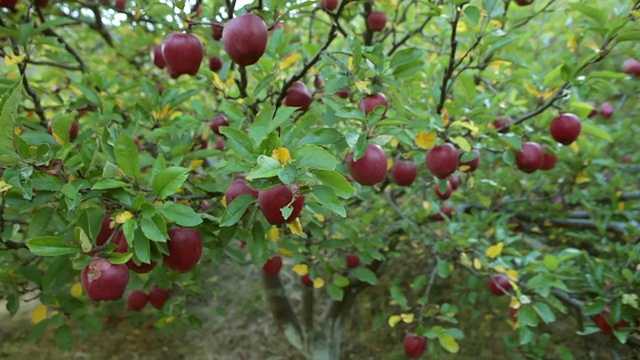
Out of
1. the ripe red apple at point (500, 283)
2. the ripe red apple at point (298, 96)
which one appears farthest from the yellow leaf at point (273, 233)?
the ripe red apple at point (500, 283)

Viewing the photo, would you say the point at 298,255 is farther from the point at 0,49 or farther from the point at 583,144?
the point at 583,144

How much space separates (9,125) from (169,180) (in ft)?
1.01

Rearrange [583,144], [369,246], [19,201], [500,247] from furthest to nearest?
1. [583,144]
2. [369,246]
3. [500,247]
4. [19,201]

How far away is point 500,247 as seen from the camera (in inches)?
73.0

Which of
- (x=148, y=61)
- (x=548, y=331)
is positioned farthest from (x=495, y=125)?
(x=148, y=61)

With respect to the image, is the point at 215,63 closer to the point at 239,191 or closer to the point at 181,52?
the point at 181,52

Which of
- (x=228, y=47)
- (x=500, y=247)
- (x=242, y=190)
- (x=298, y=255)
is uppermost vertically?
(x=228, y=47)

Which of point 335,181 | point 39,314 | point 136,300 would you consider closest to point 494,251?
point 335,181

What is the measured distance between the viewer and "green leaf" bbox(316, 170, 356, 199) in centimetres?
90

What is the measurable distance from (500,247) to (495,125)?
525mm

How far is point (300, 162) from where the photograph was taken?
0.89m

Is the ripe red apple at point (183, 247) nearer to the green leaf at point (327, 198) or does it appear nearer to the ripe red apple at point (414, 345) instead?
the green leaf at point (327, 198)

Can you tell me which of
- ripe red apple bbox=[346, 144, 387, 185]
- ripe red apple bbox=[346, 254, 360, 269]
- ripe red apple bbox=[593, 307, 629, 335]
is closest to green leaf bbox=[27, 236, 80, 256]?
ripe red apple bbox=[346, 144, 387, 185]

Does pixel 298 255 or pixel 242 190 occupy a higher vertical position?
pixel 242 190
